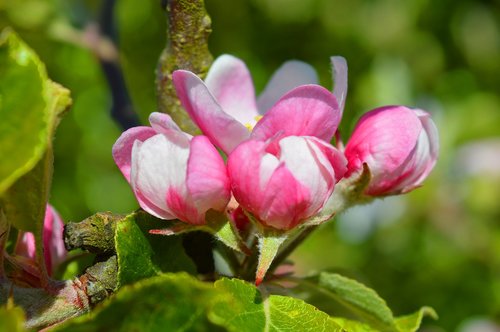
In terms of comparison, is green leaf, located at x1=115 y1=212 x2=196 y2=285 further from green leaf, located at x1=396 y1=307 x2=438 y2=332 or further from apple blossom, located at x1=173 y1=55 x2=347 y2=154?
green leaf, located at x1=396 y1=307 x2=438 y2=332

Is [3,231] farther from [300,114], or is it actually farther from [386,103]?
[386,103]

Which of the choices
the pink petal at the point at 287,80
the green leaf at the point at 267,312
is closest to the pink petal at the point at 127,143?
the green leaf at the point at 267,312

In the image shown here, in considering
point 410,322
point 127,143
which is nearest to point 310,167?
point 127,143

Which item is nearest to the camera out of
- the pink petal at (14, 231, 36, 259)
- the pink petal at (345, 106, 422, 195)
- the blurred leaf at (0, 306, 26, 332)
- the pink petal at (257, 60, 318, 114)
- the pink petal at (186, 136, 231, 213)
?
the blurred leaf at (0, 306, 26, 332)

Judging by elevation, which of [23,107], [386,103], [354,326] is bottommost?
[386,103]

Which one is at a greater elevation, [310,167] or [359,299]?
[310,167]

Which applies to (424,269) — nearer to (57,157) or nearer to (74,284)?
(57,157)

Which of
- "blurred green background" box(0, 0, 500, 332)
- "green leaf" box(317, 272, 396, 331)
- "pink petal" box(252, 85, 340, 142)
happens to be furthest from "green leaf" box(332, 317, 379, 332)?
"blurred green background" box(0, 0, 500, 332)

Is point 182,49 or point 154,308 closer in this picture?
point 154,308
